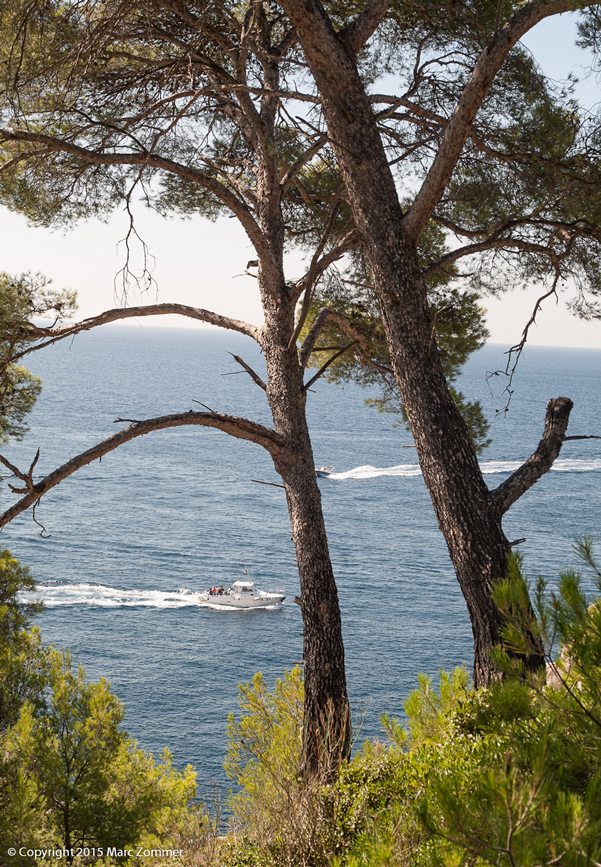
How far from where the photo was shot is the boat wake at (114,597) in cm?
2997

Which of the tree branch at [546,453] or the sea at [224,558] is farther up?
the tree branch at [546,453]

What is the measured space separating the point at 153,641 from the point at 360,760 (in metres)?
25.8

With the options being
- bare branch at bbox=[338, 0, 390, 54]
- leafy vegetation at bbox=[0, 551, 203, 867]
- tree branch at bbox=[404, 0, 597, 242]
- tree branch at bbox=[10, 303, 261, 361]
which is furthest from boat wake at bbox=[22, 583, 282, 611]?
bare branch at bbox=[338, 0, 390, 54]

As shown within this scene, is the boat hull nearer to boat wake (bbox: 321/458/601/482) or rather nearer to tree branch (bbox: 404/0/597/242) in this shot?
boat wake (bbox: 321/458/601/482)

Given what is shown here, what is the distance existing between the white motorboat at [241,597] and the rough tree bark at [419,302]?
2756 centimetres

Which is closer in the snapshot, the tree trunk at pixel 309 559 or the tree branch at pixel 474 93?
the tree branch at pixel 474 93

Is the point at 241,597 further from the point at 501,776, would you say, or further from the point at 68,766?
the point at 501,776

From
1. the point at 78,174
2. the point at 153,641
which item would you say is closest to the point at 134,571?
the point at 153,641

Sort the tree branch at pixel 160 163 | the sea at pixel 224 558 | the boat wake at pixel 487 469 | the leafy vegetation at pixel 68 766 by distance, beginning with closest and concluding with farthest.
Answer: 1. the tree branch at pixel 160 163
2. the leafy vegetation at pixel 68 766
3. the sea at pixel 224 558
4. the boat wake at pixel 487 469

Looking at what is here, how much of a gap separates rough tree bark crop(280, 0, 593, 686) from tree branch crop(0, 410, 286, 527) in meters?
1.37

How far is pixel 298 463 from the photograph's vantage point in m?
5.34

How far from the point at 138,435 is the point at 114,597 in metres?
28.5

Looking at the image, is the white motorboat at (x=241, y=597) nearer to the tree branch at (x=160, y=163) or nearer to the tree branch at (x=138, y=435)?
the tree branch at (x=138, y=435)

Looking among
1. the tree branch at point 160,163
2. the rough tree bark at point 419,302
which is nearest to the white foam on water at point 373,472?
the tree branch at point 160,163
